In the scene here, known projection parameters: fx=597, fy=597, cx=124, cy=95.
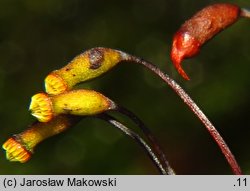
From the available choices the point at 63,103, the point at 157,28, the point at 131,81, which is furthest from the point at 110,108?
the point at 157,28

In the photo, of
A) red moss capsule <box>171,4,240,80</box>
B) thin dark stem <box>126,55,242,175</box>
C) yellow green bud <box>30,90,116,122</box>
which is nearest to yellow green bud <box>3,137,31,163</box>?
yellow green bud <box>30,90,116,122</box>

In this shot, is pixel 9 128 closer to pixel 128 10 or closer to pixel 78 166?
pixel 78 166

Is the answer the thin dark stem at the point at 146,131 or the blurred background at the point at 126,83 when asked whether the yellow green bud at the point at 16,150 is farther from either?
the blurred background at the point at 126,83

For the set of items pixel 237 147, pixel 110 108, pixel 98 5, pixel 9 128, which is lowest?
pixel 237 147

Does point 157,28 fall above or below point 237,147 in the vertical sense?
above

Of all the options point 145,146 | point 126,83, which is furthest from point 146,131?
point 126,83

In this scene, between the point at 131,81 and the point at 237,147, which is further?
the point at 131,81
